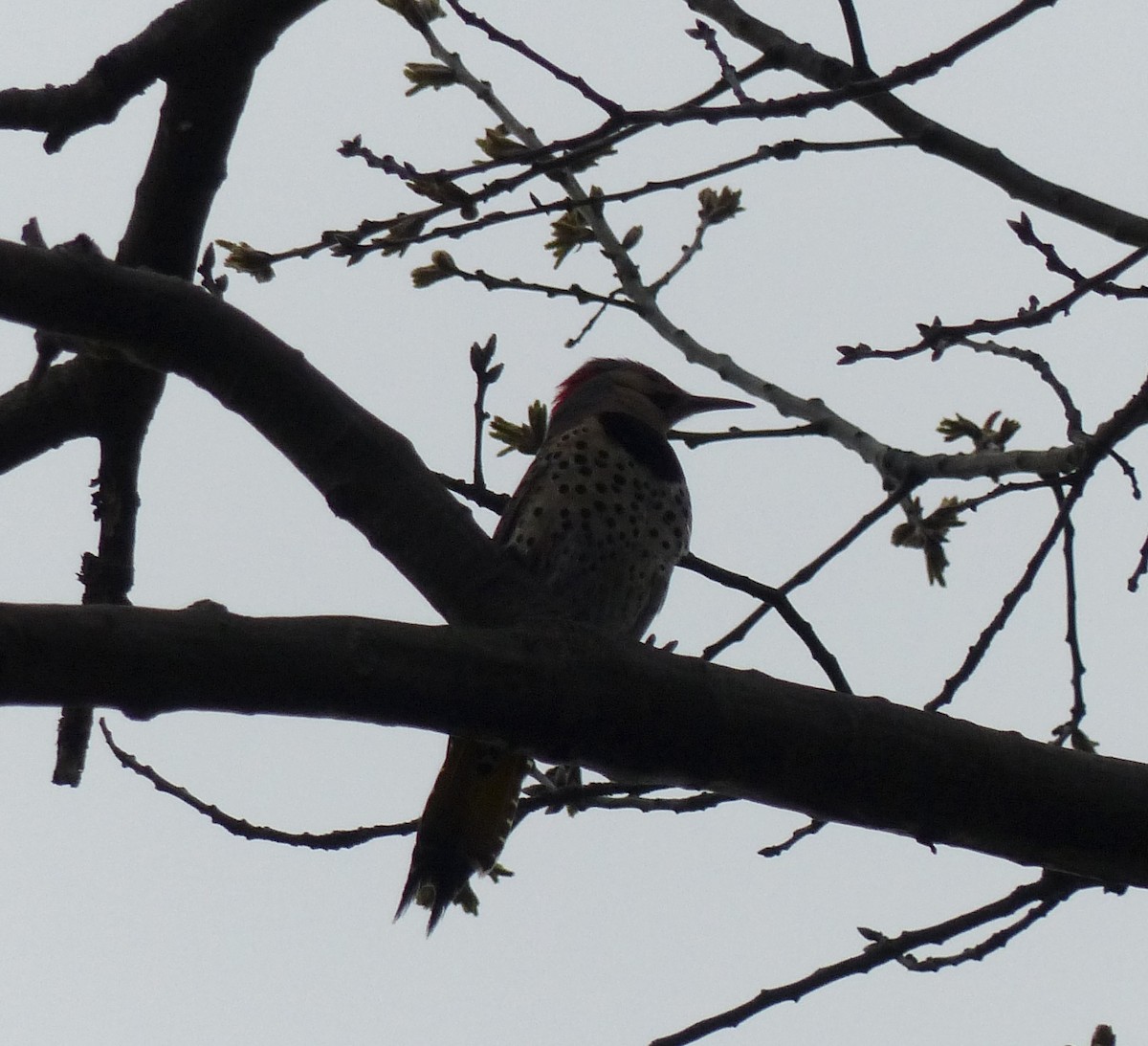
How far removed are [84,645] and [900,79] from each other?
4.87 feet

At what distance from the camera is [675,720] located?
228 cm

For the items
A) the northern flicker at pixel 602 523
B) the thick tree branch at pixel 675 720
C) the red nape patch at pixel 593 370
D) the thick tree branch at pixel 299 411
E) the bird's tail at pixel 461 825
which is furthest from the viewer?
the red nape patch at pixel 593 370

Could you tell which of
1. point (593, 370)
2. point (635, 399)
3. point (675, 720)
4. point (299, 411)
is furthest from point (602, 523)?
point (675, 720)

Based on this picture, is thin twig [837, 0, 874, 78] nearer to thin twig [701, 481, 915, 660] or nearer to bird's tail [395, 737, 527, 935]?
thin twig [701, 481, 915, 660]

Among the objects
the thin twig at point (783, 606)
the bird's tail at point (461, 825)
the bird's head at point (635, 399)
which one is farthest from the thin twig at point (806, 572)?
the bird's head at point (635, 399)

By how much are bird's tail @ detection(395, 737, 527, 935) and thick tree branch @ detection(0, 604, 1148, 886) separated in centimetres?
150

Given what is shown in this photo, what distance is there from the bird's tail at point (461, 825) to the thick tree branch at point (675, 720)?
1503 mm

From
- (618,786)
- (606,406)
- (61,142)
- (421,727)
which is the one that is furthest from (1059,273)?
(606,406)

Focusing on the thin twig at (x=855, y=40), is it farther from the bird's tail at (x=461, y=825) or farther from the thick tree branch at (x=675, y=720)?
the bird's tail at (x=461, y=825)

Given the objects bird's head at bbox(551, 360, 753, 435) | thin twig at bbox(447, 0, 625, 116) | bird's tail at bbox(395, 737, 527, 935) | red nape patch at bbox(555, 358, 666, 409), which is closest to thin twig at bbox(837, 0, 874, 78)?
thin twig at bbox(447, 0, 625, 116)

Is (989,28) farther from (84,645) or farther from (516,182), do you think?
(84,645)

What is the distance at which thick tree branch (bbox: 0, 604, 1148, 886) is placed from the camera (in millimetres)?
2043

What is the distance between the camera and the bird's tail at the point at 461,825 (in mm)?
3736

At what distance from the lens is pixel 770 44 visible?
2.81m
